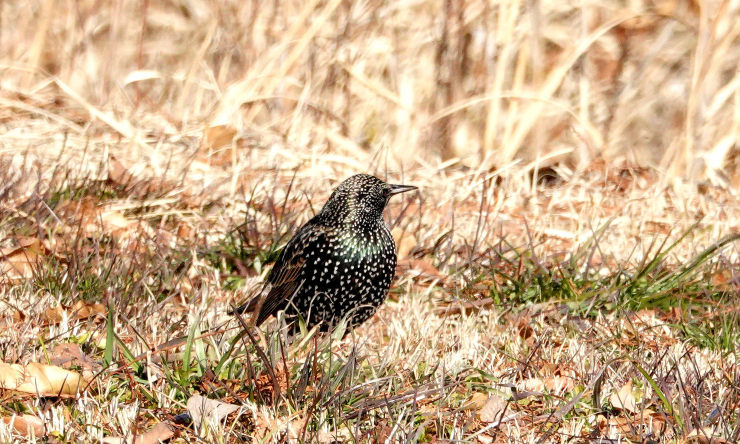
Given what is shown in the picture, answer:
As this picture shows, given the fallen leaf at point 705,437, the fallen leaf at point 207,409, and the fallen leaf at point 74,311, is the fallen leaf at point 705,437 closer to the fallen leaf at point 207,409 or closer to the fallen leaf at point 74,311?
the fallen leaf at point 207,409

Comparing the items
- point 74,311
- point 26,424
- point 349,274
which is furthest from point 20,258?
point 26,424

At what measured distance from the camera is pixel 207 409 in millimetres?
2762

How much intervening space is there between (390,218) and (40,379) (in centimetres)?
249

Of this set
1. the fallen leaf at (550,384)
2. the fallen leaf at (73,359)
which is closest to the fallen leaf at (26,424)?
the fallen leaf at (73,359)

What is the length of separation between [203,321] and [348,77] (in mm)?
3996

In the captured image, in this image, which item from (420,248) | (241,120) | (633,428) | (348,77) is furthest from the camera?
(348,77)

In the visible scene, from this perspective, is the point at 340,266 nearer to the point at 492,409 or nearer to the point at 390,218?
the point at 492,409

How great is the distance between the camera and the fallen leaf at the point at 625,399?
3.00 m

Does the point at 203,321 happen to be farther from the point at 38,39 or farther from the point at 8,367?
the point at 38,39

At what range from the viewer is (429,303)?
4.47m

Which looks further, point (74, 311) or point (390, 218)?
point (390, 218)

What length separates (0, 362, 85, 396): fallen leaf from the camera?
283 centimetres

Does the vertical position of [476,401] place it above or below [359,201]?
below

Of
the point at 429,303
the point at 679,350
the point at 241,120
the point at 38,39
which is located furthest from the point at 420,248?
the point at 38,39
